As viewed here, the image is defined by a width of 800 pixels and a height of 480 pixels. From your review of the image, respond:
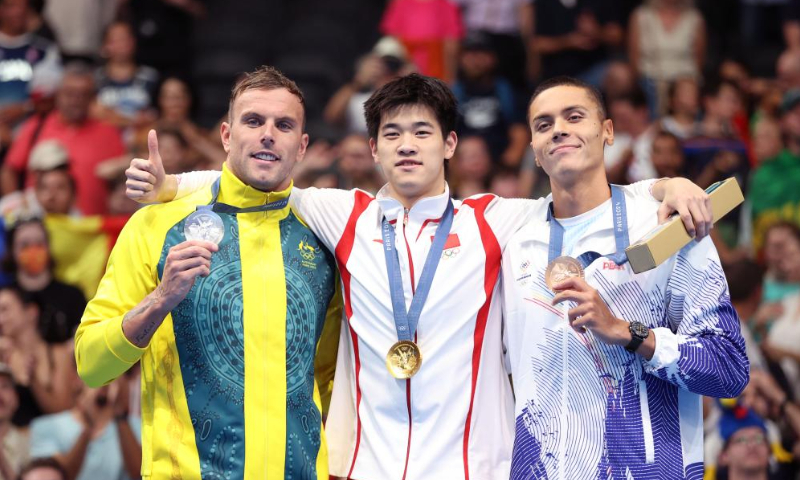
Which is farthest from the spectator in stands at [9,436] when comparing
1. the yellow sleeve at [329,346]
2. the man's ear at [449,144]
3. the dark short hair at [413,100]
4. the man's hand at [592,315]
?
the man's hand at [592,315]

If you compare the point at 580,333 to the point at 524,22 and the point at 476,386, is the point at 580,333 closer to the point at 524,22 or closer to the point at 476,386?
the point at 476,386

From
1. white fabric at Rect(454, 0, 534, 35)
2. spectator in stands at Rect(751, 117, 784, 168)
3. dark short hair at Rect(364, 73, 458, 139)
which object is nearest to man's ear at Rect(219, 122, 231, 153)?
dark short hair at Rect(364, 73, 458, 139)

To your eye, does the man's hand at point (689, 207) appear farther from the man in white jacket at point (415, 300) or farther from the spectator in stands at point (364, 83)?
the spectator in stands at point (364, 83)

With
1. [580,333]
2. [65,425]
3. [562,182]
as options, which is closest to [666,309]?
[580,333]

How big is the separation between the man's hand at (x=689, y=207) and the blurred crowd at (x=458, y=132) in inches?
126

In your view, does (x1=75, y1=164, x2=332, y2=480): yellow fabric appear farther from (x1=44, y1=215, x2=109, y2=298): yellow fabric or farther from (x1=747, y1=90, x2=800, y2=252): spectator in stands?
(x1=747, y1=90, x2=800, y2=252): spectator in stands

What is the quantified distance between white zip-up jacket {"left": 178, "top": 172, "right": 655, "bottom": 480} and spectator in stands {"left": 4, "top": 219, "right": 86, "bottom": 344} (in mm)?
3910

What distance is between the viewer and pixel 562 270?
4523mm

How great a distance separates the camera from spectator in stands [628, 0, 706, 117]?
11281 mm

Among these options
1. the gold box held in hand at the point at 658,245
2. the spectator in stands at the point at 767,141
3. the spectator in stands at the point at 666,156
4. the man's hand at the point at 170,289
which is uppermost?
the spectator in stands at the point at 767,141

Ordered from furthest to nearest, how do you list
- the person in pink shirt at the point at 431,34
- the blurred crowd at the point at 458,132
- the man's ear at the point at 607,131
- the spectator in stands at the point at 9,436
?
the person in pink shirt at the point at 431,34 → the blurred crowd at the point at 458,132 → the spectator in stands at the point at 9,436 → the man's ear at the point at 607,131

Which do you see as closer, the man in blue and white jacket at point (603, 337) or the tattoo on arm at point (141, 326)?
the man in blue and white jacket at point (603, 337)

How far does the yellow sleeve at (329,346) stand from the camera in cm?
523

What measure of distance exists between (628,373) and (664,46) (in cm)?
727
